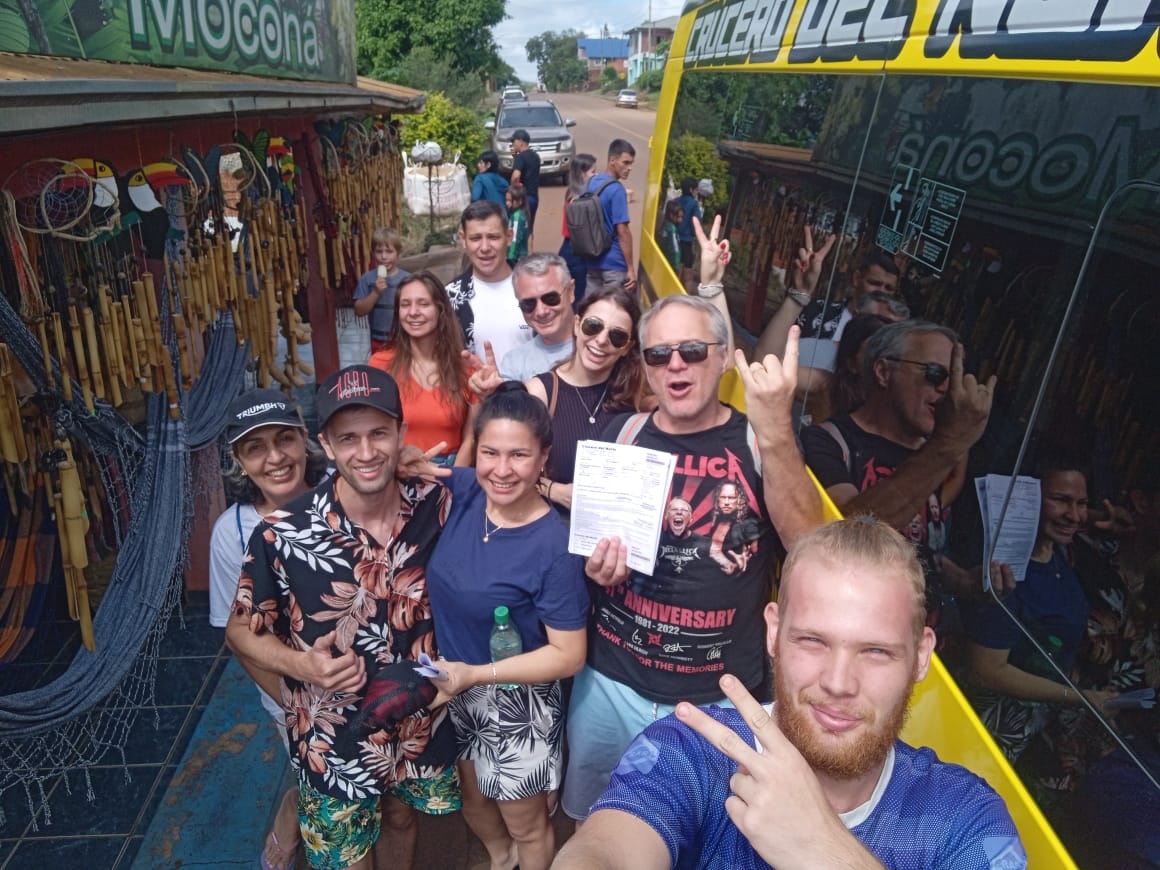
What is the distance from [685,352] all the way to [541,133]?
18.2m

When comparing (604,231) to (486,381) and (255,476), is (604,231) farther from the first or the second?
(255,476)

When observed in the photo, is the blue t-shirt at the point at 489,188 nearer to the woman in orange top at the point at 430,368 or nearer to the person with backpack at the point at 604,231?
the person with backpack at the point at 604,231

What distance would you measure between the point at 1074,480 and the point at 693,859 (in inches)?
35.5

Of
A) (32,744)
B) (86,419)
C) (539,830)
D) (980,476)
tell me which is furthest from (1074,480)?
(32,744)

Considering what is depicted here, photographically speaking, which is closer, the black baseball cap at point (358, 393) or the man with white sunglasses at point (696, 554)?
the man with white sunglasses at point (696, 554)

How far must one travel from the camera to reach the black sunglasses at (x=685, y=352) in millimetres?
2201

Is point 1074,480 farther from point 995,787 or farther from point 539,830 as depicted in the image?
point 539,830

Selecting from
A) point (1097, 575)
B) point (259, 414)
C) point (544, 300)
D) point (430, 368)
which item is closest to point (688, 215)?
point (544, 300)

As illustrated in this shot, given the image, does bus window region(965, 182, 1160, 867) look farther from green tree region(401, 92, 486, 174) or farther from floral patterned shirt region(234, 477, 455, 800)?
green tree region(401, 92, 486, 174)

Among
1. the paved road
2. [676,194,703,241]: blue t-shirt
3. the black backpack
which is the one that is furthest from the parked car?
[676,194,703,241]: blue t-shirt

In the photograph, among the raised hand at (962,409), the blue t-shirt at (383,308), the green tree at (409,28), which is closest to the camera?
the raised hand at (962,409)

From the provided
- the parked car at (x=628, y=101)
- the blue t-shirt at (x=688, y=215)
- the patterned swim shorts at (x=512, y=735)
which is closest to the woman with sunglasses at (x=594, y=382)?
the patterned swim shorts at (x=512, y=735)

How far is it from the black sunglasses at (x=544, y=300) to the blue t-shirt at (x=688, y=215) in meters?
1.30

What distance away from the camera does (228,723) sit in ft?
11.9
